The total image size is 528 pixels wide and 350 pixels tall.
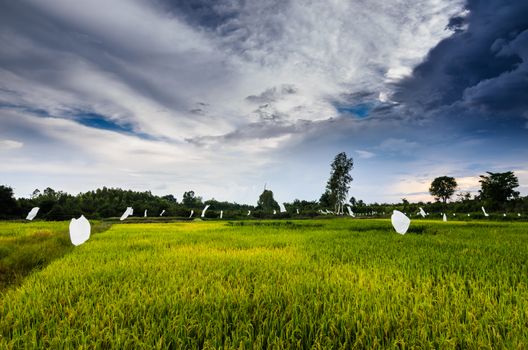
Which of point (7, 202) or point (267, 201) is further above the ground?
point (267, 201)

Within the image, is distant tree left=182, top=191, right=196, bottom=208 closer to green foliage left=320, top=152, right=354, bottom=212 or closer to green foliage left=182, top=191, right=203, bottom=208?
green foliage left=182, top=191, right=203, bottom=208

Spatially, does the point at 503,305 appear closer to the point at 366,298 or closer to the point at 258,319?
the point at 366,298

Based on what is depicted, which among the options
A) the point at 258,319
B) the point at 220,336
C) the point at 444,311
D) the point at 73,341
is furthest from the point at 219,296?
the point at 444,311

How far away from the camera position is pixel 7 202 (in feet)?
107

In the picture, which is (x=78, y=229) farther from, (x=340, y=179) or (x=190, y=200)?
(x=190, y=200)

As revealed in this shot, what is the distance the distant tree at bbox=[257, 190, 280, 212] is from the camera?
65.1 metres

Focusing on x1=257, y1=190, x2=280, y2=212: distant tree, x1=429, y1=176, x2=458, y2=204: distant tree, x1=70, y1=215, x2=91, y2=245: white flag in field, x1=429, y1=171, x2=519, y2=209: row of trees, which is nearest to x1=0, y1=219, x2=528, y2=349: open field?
x1=70, y1=215, x2=91, y2=245: white flag in field

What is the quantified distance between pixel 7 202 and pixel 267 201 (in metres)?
43.5

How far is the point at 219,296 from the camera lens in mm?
3312

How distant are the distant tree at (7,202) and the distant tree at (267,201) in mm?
41911

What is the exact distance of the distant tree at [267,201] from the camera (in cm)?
6506

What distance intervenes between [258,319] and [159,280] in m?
1.94

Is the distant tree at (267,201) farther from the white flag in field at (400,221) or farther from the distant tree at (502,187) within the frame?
the white flag in field at (400,221)

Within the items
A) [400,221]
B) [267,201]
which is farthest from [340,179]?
[400,221]
